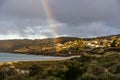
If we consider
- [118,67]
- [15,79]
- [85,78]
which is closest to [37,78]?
[15,79]

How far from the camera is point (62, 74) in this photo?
20.8 m

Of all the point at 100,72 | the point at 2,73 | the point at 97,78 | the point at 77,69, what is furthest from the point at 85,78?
the point at 2,73

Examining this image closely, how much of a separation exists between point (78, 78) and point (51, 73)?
7.78ft

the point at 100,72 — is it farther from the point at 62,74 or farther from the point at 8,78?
the point at 8,78

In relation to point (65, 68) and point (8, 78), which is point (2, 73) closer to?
point (8, 78)

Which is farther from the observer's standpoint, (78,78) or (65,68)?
(65,68)

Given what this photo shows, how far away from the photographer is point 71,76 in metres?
20.8

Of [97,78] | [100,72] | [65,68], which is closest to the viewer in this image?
[97,78]

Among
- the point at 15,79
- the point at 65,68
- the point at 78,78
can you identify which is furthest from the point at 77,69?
the point at 15,79

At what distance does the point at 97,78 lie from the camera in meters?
18.5

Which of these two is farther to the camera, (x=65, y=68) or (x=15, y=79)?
(x=65, y=68)

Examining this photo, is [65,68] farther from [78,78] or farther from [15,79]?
[15,79]

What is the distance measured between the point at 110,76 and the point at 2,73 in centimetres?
730

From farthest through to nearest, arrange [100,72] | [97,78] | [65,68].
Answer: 1. [65,68]
2. [100,72]
3. [97,78]
